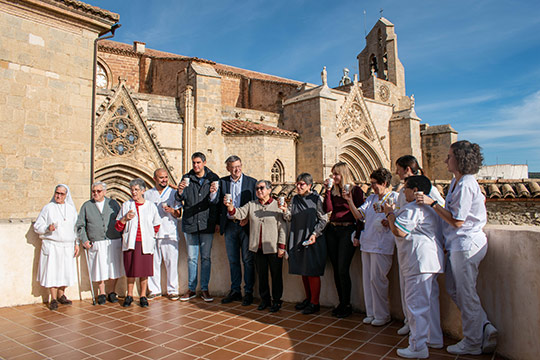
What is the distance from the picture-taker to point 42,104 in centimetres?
699

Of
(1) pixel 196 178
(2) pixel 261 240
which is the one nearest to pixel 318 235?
(2) pixel 261 240

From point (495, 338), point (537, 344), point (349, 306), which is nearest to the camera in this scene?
point (537, 344)

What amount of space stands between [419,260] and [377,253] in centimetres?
78

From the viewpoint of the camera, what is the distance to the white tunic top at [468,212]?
10.6ft

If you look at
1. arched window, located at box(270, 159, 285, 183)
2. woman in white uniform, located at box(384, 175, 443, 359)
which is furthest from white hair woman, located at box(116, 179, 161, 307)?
arched window, located at box(270, 159, 285, 183)

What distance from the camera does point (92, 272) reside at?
17.3 ft

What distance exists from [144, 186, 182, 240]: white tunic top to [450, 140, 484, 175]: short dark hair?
12.5ft

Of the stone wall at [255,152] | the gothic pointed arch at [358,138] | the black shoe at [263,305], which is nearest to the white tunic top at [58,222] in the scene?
the black shoe at [263,305]

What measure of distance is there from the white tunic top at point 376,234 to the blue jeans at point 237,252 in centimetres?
166

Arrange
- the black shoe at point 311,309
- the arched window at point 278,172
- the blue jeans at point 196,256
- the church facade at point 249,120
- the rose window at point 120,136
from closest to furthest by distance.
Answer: the black shoe at point 311,309, the blue jeans at point 196,256, the rose window at point 120,136, the church facade at point 249,120, the arched window at point 278,172

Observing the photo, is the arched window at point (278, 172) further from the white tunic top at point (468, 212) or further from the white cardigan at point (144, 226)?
the white tunic top at point (468, 212)

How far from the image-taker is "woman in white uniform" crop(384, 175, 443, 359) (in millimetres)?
3338

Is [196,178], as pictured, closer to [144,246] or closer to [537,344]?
[144,246]

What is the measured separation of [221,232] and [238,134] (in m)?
11.2
